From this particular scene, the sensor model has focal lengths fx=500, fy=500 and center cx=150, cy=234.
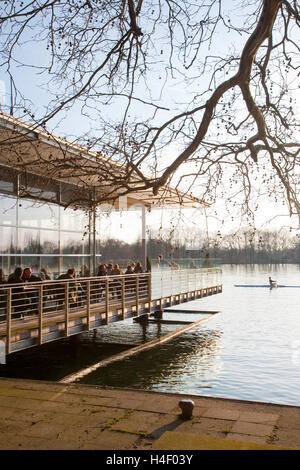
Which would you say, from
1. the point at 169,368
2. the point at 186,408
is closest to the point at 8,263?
the point at 169,368

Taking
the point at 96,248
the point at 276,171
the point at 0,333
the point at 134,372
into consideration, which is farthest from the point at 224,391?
the point at 96,248

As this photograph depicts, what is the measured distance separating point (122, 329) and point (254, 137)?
1961 centimetres

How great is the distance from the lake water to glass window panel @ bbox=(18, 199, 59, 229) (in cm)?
461

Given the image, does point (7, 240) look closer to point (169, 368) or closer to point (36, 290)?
point (36, 290)

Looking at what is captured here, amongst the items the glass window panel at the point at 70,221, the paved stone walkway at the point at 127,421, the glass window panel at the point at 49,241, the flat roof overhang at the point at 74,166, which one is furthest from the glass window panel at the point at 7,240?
the paved stone walkway at the point at 127,421

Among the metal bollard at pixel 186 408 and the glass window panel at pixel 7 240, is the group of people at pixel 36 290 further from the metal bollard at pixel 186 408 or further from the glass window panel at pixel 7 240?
the metal bollard at pixel 186 408

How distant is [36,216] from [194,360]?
780 cm

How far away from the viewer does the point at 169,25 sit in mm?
6469

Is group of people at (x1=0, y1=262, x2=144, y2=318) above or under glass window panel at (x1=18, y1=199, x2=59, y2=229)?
under

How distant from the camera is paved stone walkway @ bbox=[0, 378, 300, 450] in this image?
521 centimetres

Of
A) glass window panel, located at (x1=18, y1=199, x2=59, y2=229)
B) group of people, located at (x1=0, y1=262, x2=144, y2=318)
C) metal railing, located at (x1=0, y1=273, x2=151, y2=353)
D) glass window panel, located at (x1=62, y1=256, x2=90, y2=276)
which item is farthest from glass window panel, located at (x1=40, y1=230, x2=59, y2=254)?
metal railing, located at (x1=0, y1=273, x2=151, y2=353)

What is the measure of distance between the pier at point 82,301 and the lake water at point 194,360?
1.66m

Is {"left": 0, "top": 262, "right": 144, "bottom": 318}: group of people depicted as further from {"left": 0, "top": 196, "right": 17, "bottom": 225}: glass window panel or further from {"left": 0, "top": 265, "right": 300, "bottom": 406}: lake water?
{"left": 0, "top": 265, "right": 300, "bottom": 406}: lake water

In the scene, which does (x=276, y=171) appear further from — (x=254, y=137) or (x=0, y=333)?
(x=0, y=333)
